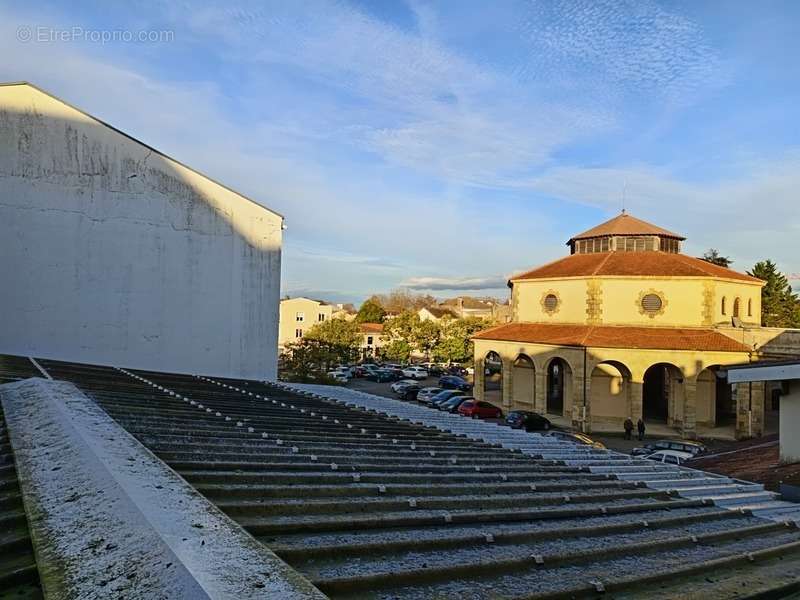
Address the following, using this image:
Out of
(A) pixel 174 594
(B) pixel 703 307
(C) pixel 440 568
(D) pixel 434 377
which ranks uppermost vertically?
(B) pixel 703 307

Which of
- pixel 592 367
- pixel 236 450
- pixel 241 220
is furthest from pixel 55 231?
pixel 592 367

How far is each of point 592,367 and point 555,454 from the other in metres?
23.6

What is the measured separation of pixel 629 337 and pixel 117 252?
1065 inches

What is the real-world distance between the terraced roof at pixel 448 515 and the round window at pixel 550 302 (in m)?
28.6

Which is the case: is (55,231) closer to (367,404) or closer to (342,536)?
(367,404)

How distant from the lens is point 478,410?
102ft

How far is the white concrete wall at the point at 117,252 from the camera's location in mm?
13664

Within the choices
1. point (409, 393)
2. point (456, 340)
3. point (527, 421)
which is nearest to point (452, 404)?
point (527, 421)

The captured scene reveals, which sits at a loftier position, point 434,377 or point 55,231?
point 55,231

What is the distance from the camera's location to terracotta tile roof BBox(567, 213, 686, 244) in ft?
128

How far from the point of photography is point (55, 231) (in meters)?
14.1

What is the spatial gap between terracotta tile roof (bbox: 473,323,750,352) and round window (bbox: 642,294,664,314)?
1.14 m

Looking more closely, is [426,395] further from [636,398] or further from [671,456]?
[671,456]

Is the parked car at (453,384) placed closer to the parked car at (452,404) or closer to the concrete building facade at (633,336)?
the concrete building facade at (633,336)
